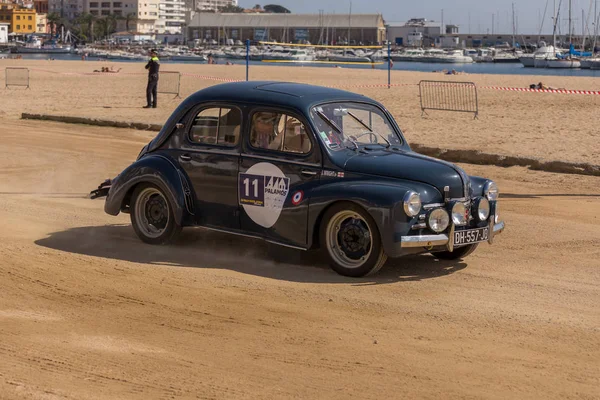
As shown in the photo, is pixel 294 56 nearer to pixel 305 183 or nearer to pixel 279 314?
pixel 305 183

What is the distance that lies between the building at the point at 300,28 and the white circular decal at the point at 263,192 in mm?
164715

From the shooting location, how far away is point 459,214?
8562 mm

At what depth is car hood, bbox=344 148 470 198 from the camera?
8492 mm

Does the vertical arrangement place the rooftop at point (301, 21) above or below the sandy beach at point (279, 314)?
above

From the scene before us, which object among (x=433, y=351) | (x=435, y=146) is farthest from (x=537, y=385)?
(x=435, y=146)

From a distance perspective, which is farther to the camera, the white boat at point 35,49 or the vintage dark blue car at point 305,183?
the white boat at point 35,49

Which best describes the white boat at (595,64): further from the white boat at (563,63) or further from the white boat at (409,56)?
the white boat at (409,56)

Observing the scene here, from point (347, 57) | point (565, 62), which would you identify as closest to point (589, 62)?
point (565, 62)

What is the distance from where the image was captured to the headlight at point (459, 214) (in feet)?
27.9

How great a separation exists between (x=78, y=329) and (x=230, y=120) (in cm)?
312

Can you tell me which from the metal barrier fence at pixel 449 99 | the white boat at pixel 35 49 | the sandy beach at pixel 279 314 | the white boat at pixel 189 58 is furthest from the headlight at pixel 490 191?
the white boat at pixel 35 49

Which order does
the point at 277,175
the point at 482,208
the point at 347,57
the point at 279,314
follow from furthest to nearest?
1. the point at 347,57
2. the point at 277,175
3. the point at 482,208
4. the point at 279,314

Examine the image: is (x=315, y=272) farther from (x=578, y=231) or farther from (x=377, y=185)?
(x=578, y=231)

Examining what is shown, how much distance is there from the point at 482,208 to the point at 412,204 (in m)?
0.93
